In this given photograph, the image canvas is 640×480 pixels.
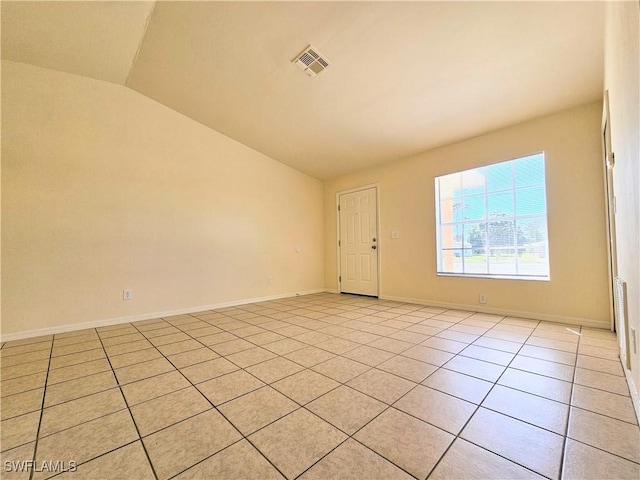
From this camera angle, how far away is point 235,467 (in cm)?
105

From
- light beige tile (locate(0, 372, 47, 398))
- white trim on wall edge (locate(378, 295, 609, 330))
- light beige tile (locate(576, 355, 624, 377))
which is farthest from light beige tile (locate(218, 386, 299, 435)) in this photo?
white trim on wall edge (locate(378, 295, 609, 330))

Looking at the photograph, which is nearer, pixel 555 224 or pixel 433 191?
pixel 555 224

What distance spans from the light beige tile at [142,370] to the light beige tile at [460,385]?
1896 millimetres

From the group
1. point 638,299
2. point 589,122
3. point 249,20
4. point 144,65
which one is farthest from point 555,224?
point 144,65

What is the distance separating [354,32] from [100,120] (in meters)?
3.20

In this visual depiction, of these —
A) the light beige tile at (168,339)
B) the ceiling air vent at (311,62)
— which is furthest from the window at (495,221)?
the light beige tile at (168,339)

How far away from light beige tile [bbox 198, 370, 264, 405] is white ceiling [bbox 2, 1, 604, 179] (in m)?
2.97

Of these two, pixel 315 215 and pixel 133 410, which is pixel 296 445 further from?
pixel 315 215

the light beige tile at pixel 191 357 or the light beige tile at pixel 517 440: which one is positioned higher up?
the light beige tile at pixel 517 440

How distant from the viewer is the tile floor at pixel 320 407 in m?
1.07

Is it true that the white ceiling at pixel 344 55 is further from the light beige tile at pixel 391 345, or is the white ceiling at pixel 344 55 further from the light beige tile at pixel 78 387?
the light beige tile at pixel 78 387

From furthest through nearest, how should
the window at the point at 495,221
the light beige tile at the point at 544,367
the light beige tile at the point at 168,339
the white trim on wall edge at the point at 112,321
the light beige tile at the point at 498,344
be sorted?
1. the window at the point at 495,221
2. the white trim on wall edge at the point at 112,321
3. the light beige tile at the point at 168,339
4. the light beige tile at the point at 498,344
5. the light beige tile at the point at 544,367

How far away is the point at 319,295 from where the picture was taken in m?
5.34

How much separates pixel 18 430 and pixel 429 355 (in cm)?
256
